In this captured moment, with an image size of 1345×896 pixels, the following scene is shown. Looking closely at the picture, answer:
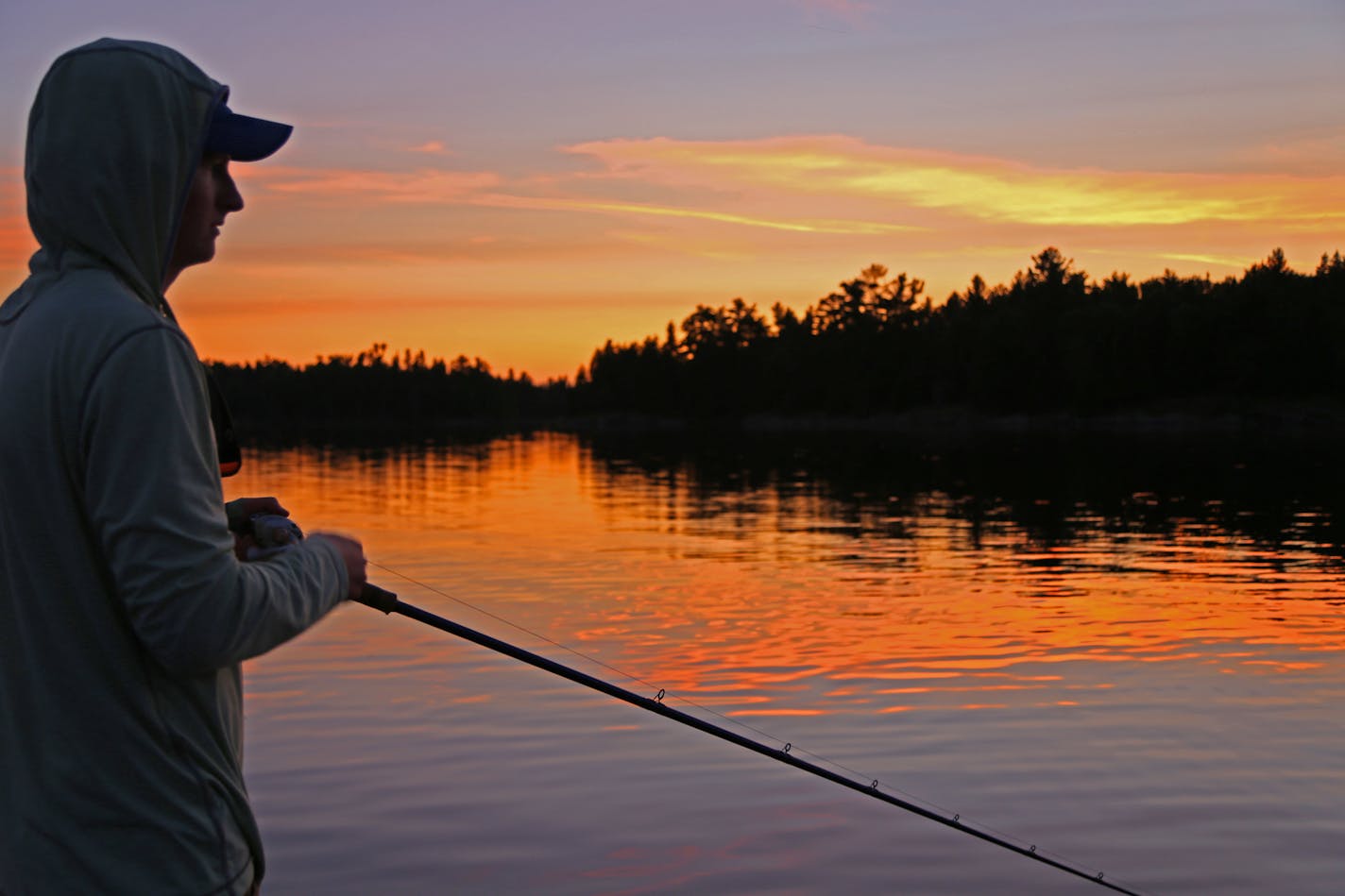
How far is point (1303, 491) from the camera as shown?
32906 mm

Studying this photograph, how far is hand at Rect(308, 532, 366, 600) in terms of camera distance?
2.31 m

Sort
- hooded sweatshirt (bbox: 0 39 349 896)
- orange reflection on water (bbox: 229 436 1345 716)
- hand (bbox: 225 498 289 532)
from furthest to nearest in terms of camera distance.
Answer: orange reflection on water (bbox: 229 436 1345 716), hand (bbox: 225 498 289 532), hooded sweatshirt (bbox: 0 39 349 896)

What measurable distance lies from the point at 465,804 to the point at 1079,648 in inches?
258

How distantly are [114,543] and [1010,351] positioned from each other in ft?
421

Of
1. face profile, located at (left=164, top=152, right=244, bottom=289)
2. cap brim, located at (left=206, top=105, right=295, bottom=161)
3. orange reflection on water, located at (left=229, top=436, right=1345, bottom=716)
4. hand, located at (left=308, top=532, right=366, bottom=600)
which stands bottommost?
orange reflection on water, located at (left=229, top=436, right=1345, bottom=716)

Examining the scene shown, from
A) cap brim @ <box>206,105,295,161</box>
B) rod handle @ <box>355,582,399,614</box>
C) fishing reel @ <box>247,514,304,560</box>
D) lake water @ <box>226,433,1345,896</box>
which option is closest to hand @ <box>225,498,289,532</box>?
fishing reel @ <box>247,514,304,560</box>

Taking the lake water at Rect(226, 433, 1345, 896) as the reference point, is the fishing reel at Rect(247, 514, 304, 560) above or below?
above

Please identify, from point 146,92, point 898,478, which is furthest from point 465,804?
point 898,478

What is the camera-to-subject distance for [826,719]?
9.62 meters

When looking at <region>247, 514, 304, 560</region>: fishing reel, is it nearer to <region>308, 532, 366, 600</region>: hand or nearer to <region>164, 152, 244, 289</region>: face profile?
<region>308, 532, 366, 600</region>: hand

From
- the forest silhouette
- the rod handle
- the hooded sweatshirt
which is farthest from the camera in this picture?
the forest silhouette

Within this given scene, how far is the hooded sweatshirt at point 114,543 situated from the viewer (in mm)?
1981

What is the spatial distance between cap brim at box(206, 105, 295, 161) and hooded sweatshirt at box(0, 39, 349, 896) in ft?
0.23

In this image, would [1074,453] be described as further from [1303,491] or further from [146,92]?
[146,92]
